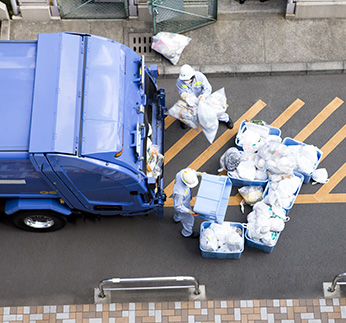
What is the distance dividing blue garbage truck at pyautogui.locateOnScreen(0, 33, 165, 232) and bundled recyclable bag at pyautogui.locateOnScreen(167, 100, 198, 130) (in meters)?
1.14

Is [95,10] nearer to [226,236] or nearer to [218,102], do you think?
[218,102]

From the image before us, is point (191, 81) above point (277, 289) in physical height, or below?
above

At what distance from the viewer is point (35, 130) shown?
6.91 metres

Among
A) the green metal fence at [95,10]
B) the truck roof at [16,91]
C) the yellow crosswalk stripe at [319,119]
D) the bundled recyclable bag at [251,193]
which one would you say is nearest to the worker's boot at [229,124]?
the yellow crosswalk stripe at [319,119]

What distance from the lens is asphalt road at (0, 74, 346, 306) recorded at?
27.4ft

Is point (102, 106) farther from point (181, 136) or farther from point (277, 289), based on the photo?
point (277, 289)

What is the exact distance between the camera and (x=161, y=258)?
28.3 feet

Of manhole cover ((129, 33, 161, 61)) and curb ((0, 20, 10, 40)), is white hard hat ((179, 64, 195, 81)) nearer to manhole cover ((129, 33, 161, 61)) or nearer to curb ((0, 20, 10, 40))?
manhole cover ((129, 33, 161, 61))

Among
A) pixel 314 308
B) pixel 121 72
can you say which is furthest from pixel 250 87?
pixel 314 308

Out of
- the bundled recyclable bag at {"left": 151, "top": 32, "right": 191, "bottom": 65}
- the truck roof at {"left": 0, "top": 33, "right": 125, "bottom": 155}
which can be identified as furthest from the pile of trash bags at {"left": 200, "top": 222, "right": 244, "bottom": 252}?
the bundled recyclable bag at {"left": 151, "top": 32, "right": 191, "bottom": 65}

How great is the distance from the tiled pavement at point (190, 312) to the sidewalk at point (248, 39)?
177 inches

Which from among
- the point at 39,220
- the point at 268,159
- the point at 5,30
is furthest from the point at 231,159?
the point at 5,30

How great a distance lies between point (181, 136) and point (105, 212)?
2244 millimetres

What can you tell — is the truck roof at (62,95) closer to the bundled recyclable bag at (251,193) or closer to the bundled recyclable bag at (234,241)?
the bundled recyclable bag at (234,241)
